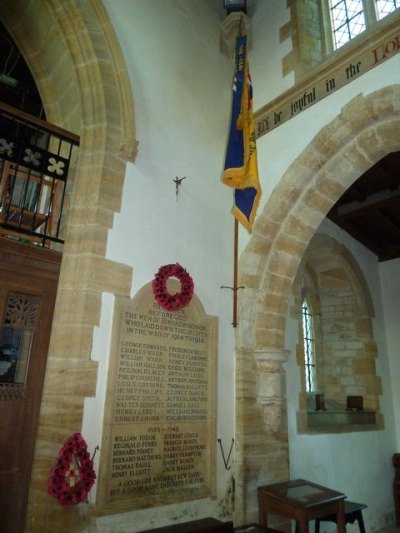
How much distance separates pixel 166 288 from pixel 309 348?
3.39 meters

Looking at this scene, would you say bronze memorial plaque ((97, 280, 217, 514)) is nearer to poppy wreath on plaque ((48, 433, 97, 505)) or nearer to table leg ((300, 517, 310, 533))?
poppy wreath on plaque ((48, 433, 97, 505))

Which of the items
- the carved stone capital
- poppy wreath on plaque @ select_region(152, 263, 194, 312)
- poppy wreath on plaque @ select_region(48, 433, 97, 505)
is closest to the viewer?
poppy wreath on plaque @ select_region(48, 433, 97, 505)

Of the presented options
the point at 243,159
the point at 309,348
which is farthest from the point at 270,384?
the point at 309,348

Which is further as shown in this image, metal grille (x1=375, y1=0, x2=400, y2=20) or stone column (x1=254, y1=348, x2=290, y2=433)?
metal grille (x1=375, y1=0, x2=400, y2=20)

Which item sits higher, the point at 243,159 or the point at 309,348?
the point at 243,159

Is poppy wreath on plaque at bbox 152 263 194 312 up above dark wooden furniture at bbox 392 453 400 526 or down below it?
above

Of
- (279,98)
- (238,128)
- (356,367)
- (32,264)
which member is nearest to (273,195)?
(238,128)

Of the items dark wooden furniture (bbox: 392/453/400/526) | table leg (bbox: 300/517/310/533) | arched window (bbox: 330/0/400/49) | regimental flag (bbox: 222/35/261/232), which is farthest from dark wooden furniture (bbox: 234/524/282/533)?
arched window (bbox: 330/0/400/49)

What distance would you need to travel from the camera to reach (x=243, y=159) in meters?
3.61

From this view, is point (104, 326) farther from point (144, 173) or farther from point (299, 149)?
point (299, 149)

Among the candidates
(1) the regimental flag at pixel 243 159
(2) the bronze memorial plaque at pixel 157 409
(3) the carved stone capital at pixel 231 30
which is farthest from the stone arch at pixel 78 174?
(3) the carved stone capital at pixel 231 30

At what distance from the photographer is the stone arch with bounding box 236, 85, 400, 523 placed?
3.21 m

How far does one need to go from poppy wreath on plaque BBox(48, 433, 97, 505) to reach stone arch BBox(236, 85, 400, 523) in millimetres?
1362

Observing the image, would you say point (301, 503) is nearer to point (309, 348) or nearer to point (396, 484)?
point (396, 484)
